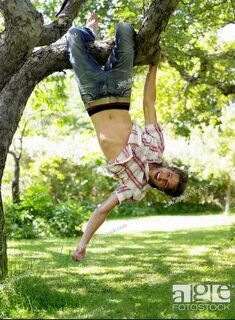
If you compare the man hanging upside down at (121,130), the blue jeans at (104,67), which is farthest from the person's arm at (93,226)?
the blue jeans at (104,67)

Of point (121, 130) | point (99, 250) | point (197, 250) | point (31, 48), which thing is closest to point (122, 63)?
point (121, 130)

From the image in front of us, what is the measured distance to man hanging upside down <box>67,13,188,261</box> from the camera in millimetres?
5090

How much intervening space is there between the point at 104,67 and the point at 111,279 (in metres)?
2.60

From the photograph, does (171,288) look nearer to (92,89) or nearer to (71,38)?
(92,89)

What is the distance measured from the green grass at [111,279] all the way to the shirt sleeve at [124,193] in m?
0.99

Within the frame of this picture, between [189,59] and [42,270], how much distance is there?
521 cm

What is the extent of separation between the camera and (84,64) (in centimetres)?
548

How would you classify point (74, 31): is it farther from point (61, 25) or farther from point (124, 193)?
point (124, 193)

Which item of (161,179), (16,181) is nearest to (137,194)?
(161,179)

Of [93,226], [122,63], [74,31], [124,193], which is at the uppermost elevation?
[74,31]

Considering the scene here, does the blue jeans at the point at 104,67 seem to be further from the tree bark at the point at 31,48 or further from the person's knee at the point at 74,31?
the tree bark at the point at 31,48

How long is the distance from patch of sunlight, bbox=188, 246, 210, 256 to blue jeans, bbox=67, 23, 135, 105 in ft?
15.7

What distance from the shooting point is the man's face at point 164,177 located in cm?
507

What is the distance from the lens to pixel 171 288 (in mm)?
5875
